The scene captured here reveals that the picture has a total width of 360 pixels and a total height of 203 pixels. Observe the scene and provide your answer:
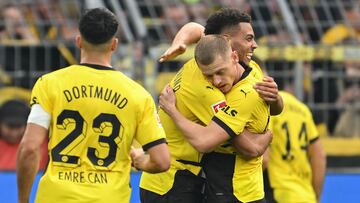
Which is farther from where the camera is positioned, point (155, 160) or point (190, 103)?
point (190, 103)

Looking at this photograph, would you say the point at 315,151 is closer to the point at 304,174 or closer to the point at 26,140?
the point at 304,174

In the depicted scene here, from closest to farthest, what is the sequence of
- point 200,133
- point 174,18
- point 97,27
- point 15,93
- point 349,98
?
point 97,27 → point 200,133 → point 15,93 → point 349,98 → point 174,18

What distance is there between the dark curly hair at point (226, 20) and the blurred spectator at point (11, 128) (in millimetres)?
4069

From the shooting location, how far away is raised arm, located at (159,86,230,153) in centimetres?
631

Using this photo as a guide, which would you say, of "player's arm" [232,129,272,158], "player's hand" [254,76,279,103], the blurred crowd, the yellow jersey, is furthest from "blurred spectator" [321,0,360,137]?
"player's hand" [254,76,279,103]

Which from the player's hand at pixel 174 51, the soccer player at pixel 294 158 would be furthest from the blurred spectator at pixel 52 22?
the player's hand at pixel 174 51

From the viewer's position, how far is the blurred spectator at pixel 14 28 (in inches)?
434

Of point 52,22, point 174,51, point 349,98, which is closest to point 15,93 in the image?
point 52,22

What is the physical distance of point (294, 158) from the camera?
8.98 metres

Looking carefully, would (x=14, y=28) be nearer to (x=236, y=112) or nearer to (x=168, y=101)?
(x=168, y=101)

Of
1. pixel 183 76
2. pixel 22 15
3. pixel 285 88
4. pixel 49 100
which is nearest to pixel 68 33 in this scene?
pixel 22 15

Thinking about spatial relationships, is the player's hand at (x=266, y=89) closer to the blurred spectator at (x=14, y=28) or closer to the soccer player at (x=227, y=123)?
the soccer player at (x=227, y=123)

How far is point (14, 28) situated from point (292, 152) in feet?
11.9

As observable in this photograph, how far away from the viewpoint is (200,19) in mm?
11938
